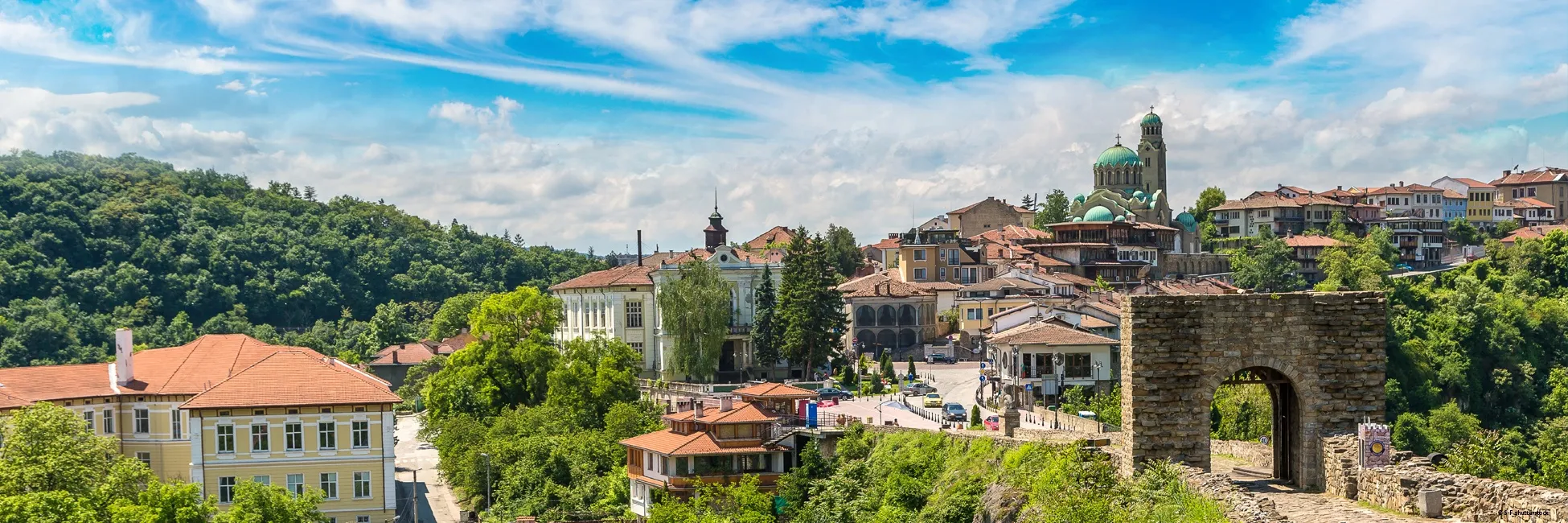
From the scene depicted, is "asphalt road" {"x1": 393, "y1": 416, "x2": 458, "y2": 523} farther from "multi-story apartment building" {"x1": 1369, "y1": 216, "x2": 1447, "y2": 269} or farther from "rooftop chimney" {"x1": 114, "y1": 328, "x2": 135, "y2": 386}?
"multi-story apartment building" {"x1": 1369, "y1": 216, "x2": 1447, "y2": 269}

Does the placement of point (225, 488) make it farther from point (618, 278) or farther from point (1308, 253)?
point (1308, 253)

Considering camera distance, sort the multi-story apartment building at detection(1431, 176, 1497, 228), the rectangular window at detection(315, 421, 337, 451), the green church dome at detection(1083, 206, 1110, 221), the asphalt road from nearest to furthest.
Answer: the rectangular window at detection(315, 421, 337, 451) < the asphalt road < the green church dome at detection(1083, 206, 1110, 221) < the multi-story apartment building at detection(1431, 176, 1497, 228)

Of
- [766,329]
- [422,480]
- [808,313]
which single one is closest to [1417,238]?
[766,329]

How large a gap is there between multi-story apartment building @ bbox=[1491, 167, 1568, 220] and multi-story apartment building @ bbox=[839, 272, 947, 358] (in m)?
76.3

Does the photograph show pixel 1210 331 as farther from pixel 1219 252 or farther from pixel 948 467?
pixel 1219 252

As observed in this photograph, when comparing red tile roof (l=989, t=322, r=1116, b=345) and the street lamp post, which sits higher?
red tile roof (l=989, t=322, r=1116, b=345)

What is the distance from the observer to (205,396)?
125 ft

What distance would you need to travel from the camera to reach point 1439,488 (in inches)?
689

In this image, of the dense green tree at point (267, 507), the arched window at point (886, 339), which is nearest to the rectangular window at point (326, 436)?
the dense green tree at point (267, 507)

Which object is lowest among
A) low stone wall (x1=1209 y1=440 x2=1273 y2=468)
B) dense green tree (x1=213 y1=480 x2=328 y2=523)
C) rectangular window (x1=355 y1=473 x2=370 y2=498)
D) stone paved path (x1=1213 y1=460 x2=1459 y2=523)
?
rectangular window (x1=355 y1=473 x2=370 y2=498)

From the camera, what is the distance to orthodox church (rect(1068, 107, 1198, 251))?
333 feet

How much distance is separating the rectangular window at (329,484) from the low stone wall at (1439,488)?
88.4 ft

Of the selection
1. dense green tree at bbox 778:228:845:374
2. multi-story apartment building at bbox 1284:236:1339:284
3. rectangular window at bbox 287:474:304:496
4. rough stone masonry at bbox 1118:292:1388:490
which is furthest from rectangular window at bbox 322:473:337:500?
multi-story apartment building at bbox 1284:236:1339:284

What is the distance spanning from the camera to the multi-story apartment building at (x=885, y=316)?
7844 centimetres
